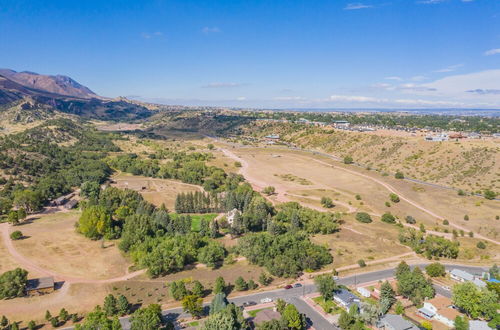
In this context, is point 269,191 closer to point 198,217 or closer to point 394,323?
point 198,217

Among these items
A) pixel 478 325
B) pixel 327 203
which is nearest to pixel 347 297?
pixel 478 325

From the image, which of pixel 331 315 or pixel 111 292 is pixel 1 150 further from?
pixel 331 315

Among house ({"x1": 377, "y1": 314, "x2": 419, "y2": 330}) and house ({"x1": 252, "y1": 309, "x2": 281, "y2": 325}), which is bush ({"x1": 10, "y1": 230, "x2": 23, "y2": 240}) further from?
house ({"x1": 377, "y1": 314, "x2": 419, "y2": 330})

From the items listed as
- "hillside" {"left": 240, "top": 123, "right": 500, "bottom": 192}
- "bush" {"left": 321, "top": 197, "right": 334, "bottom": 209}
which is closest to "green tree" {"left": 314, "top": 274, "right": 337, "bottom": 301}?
"bush" {"left": 321, "top": 197, "right": 334, "bottom": 209}

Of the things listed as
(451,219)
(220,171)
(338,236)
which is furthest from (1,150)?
(451,219)

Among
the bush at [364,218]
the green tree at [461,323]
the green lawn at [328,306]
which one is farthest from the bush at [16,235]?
the green tree at [461,323]
